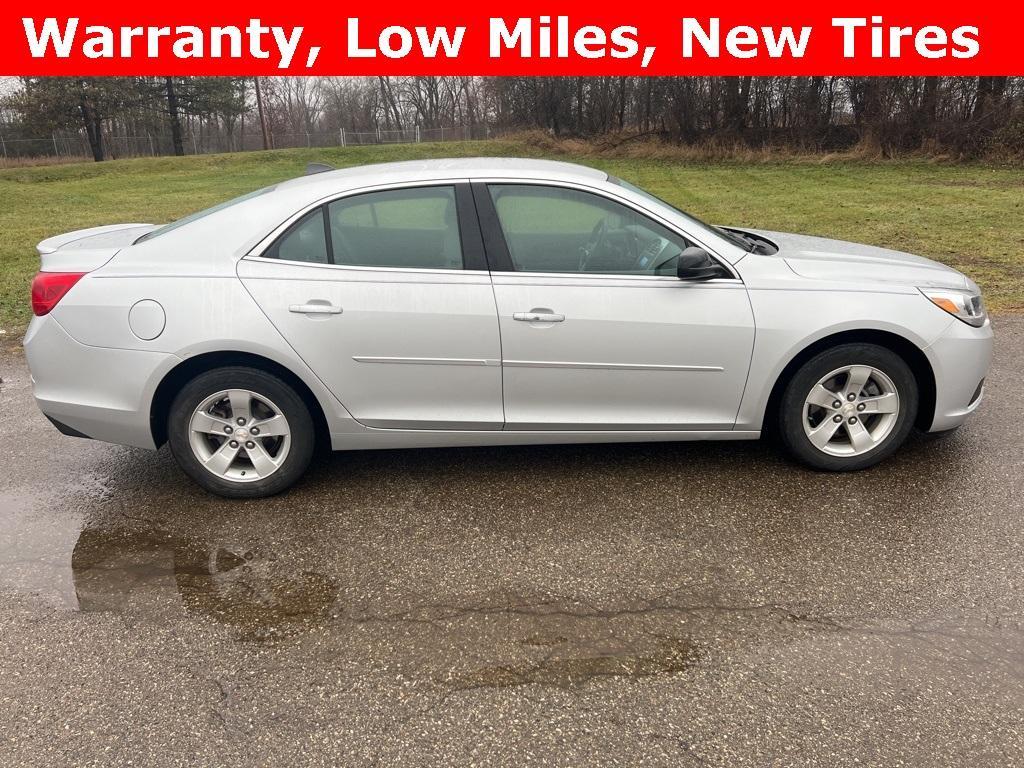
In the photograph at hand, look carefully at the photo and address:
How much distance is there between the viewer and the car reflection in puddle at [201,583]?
2959 millimetres

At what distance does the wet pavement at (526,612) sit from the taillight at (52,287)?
101 centimetres

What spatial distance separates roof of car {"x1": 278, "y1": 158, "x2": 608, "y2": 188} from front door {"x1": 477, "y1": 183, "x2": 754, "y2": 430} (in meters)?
0.10

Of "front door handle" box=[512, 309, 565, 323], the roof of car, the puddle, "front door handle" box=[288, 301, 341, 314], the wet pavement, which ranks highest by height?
the roof of car

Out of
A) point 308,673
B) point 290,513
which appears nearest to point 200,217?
point 290,513

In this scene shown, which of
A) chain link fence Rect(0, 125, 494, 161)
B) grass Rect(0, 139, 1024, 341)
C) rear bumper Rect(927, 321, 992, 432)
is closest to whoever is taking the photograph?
rear bumper Rect(927, 321, 992, 432)

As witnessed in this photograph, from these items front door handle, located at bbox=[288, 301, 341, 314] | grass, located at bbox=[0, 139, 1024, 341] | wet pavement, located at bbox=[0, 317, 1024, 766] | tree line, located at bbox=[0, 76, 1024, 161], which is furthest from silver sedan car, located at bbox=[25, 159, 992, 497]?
tree line, located at bbox=[0, 76, 1024, 161]

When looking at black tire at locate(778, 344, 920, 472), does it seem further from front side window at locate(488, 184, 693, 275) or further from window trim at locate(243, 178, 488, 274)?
window trim at locate(243, 178, 488, 274)

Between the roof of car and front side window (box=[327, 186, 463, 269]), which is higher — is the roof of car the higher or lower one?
the higher one

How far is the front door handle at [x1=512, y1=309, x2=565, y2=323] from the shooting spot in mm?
3680

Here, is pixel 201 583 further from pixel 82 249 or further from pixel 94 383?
pixel 82 249

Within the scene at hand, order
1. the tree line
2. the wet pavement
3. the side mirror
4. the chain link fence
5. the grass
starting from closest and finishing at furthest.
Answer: the wet pavement, the side mirror, the grass, the tree line, the chain link fence

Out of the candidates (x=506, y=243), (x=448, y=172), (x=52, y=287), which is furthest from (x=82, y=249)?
(x=506, y=243)

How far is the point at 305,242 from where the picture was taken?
377 cm

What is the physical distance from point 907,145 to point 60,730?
1036 inches
